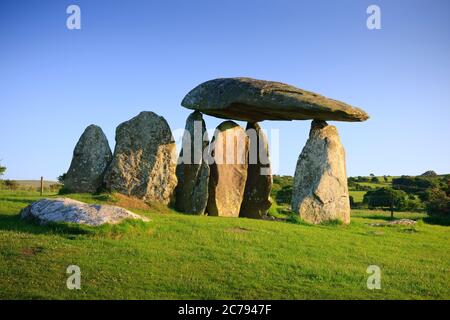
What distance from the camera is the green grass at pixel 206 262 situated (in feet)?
38.8

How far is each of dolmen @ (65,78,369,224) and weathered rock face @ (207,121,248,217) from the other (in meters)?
0.05

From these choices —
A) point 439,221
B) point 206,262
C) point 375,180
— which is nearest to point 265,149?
point 206,262

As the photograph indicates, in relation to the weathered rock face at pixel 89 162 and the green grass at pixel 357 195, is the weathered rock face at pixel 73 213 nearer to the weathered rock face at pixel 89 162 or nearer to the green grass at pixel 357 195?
the weathered rock face at pixel 89 162

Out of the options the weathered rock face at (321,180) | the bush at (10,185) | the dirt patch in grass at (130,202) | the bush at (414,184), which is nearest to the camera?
the dirt patch in grass at (130,202)

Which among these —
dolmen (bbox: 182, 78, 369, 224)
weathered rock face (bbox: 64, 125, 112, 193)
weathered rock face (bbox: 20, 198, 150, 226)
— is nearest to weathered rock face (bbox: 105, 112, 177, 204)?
weathered rock face (bbox: 64, 125, 112, 193)

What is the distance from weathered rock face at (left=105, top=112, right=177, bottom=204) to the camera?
24.5 meters

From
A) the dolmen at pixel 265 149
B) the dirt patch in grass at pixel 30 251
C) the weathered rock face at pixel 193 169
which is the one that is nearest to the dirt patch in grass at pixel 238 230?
the dolmen at pixel 265 149

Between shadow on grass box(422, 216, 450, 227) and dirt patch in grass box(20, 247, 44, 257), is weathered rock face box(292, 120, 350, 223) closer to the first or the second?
shadow on grass box(422, 216, 450, 227)

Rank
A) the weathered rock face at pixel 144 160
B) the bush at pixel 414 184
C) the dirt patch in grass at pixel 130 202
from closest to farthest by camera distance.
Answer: the dirt patch in grass at pixel 130 202, the weathered rock face at pixel 144 160, the bush at pixel 414 184

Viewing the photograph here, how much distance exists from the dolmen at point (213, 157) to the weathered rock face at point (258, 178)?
1.02 metres

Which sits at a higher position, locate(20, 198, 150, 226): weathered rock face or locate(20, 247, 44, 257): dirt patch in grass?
locate(20, 198, 150, 226): weathered rock face
